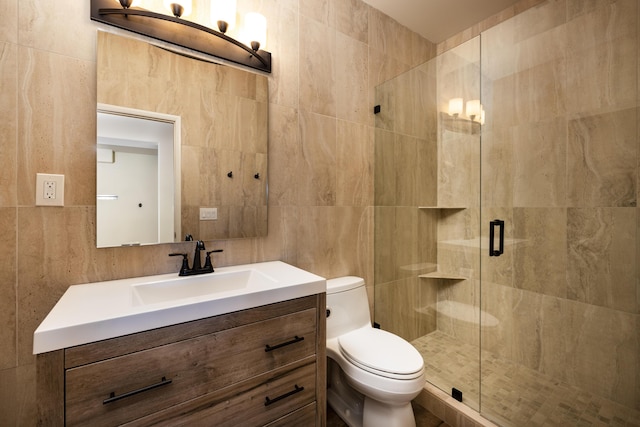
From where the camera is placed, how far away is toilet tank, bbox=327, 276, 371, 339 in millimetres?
1635

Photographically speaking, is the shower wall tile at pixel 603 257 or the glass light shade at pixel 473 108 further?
the glass light shade at pixel 473 108

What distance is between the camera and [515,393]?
1659 mm

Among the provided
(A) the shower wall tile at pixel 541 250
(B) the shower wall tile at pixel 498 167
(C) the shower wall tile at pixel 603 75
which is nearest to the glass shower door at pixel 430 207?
(B) the shower wall tile at pixel 498 167

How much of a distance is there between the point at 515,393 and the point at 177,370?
75.6 inches

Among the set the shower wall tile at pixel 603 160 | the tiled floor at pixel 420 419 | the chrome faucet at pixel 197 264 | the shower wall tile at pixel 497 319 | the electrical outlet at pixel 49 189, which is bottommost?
the tiled floor at pixel 420 419

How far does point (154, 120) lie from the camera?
125 centimetres

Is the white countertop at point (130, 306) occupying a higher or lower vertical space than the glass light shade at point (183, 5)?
lower

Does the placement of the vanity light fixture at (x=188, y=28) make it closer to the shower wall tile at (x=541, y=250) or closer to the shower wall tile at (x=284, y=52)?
the shower wall tile at (x=284, y=52)

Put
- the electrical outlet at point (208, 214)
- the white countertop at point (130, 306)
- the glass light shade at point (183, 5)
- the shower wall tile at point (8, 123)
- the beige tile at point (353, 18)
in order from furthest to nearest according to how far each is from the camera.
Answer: the beige tile at point (353, 18), the electrical outlet at point (208, 214), the glass light shade at point (183, 5), the shower wall tile at point (8, 123), the white countertop at point (130, 306)

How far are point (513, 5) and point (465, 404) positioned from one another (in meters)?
2.74

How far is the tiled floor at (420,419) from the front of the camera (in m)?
1.58

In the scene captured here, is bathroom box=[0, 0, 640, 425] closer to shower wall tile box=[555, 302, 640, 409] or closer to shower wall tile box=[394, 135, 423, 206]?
shower wall tile box=[555, 302, 640, 409]

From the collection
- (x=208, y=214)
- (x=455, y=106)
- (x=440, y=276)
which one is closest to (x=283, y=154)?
(x=208, y=214)

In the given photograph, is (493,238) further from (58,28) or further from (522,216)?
(58,28)
